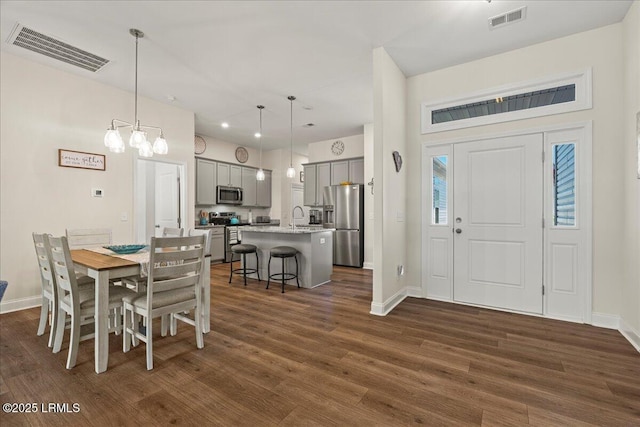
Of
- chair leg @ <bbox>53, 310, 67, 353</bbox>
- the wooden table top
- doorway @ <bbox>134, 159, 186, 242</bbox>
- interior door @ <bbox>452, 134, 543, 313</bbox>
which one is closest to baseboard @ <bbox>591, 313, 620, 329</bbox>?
interior door @ <bbox>452, 134, 543, 313</bbox>

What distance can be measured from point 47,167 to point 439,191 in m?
5.15

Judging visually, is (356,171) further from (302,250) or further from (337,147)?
(302,250)

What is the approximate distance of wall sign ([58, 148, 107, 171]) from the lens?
3849 mm

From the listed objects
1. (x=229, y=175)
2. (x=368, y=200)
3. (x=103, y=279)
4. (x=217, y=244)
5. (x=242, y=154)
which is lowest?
(x=217, y=244)

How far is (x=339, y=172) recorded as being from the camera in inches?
272

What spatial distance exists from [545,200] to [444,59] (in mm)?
2081

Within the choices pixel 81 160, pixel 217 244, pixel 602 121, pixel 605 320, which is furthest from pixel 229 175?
pixel 605 320

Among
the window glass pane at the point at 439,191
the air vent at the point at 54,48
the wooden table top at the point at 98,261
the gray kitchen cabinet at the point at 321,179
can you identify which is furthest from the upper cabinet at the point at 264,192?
the wooden table top at the point at 98,261

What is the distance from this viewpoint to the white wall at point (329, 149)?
6.97m

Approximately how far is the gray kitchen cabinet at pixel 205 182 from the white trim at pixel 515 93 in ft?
16.3

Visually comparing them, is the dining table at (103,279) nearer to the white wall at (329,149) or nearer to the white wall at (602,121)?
the white wall at (602,121)

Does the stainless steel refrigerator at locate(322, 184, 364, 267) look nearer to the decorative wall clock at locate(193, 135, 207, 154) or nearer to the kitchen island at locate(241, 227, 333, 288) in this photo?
the kitchen island at locate(241, 227, 333, 288)

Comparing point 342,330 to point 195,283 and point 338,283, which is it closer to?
point 195,283

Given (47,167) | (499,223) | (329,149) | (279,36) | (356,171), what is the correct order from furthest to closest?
1. (329,149)
2. (356,171)
3. (47,167)
4. (499,223)
5. (279,36)
